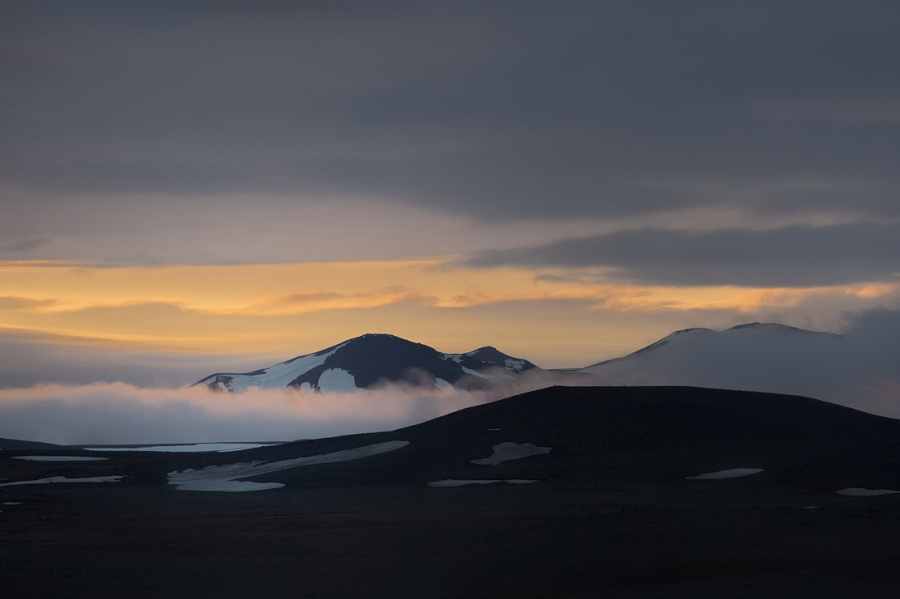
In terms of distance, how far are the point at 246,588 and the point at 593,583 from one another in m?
10.9

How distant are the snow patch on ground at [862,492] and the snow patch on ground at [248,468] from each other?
44.6 meters

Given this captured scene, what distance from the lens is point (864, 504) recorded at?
48.3 meters

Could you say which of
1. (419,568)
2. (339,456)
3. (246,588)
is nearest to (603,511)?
(419,568)

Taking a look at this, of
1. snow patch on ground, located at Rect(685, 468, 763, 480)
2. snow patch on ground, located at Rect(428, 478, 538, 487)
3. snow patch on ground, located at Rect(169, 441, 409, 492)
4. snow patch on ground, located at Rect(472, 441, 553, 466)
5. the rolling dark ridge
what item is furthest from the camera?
snow patch on ground, located at Rect(169, 441, 409, 492)

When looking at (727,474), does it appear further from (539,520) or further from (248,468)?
(248,468)

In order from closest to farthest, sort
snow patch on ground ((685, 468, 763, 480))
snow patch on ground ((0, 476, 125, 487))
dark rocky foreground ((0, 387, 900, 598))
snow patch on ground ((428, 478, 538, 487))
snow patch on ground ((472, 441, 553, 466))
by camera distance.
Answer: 1. dark rocky foreground ((0, 387, 900, 598))
2. snow patch on ground ((685, 468, 763, 480))
3. snow patch on ground ((428, 478, 538, 487))
4. snow patch on ground ((472, 441, 553, 466))
5. snow patch on ground ((0, 476, 125, 487))

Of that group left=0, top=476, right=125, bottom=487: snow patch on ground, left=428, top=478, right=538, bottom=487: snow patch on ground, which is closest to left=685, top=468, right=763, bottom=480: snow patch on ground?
left=428, top=478, right=538, bottom=487: snow patch on ground

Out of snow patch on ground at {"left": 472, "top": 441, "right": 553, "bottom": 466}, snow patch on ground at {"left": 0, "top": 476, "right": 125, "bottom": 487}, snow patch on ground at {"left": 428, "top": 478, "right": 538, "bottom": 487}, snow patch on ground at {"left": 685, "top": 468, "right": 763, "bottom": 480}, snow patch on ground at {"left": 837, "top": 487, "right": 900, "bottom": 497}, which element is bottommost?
snow patch on ground at {"left": 837, "top": 487, "right": 900, "bottom": 497}

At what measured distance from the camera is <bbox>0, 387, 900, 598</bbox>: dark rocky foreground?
102 ft

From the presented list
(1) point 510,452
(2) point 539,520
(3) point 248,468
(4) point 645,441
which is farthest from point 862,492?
(3) point 248,468

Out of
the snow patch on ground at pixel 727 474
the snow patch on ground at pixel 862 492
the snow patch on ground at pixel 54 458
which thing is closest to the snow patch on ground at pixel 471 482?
the snow patch on ground at pixel 727 474

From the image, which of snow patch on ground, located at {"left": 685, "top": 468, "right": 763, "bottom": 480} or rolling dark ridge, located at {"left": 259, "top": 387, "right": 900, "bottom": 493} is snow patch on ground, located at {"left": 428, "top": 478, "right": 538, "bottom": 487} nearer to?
rolling dark ridge, located at {"left": 259, "top": 387, "right": 900, "bottom": 493}

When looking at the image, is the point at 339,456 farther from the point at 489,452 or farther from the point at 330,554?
the point at 330,554

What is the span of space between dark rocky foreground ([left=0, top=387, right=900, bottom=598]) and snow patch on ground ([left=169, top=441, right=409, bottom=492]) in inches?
111
